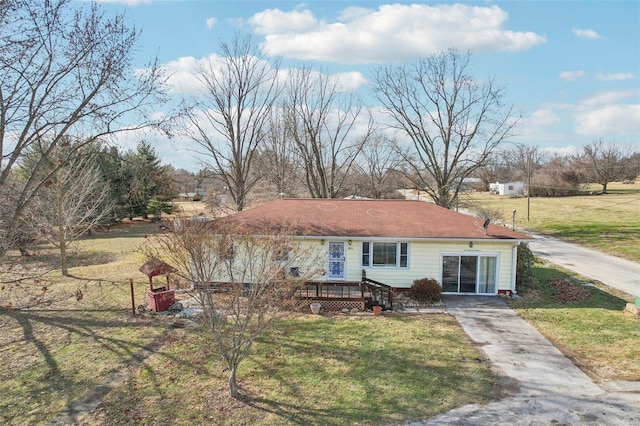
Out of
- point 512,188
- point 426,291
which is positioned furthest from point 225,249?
point 512,188

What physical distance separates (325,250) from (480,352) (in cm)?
729

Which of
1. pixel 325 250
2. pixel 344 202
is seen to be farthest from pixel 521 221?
pixel 325 250

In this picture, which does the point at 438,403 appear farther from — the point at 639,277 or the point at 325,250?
the point at 639,277

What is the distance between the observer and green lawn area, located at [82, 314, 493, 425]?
24.6 ft

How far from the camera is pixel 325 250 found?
631 inches

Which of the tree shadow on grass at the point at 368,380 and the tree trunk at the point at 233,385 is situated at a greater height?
the tree trunk at the point at 233,385

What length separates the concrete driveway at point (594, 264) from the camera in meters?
18.1

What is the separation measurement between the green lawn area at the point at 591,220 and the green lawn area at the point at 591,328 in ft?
37.5

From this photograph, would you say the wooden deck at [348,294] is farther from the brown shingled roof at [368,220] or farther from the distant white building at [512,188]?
the distant white building at [512,188]

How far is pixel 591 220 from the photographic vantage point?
38.2 meters

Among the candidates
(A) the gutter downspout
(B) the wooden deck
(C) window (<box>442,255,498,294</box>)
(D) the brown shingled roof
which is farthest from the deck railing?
(A) the gutter downspout

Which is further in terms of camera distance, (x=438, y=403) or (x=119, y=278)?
(x=119, y=278)

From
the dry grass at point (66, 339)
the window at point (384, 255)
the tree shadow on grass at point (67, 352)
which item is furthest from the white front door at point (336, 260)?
the tree shadow on grass at point (67, 352)

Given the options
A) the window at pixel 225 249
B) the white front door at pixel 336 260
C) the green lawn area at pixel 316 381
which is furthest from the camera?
the white front door at pixel 336 260
